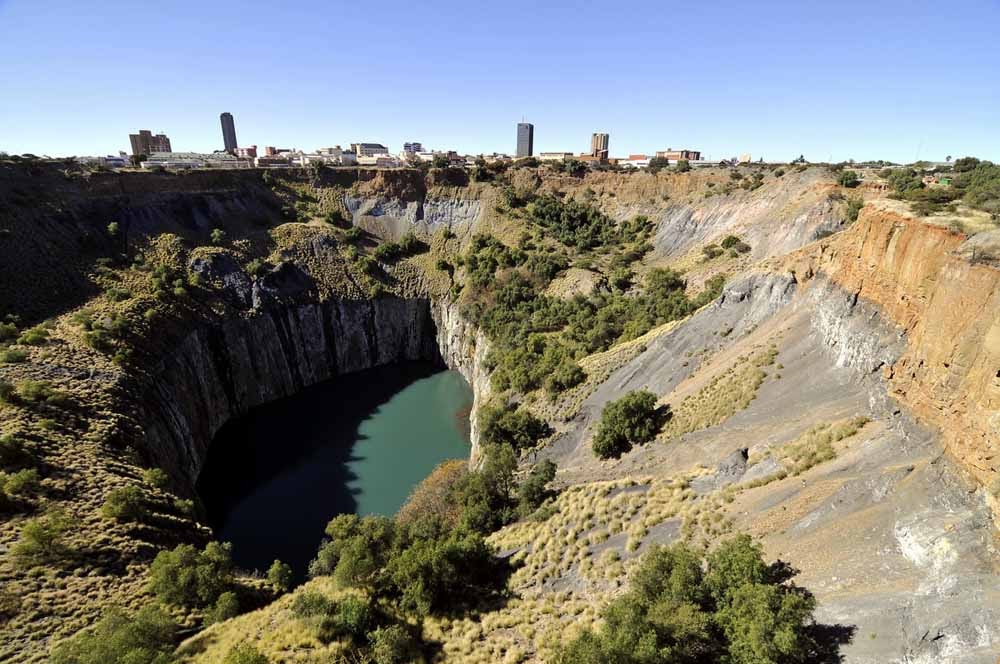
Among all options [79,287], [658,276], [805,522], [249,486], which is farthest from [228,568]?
[658,276]

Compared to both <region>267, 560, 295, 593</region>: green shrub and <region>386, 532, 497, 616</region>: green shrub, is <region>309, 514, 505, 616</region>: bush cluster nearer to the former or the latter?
<region>386, 532, 497, 616</region>: green shrub

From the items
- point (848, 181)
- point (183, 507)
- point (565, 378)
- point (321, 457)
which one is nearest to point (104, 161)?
point (321, 457)

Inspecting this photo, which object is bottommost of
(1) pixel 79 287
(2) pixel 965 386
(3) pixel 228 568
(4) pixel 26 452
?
(3) pixel 228 568

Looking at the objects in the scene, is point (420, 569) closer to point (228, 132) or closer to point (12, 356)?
point (12, 356)

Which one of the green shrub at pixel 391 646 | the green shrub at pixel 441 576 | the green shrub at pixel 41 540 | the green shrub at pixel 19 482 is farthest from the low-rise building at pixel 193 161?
the green shrub at pixel 391 646

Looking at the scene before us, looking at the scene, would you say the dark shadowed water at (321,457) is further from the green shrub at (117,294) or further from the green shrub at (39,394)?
the green shrub at (117,294)

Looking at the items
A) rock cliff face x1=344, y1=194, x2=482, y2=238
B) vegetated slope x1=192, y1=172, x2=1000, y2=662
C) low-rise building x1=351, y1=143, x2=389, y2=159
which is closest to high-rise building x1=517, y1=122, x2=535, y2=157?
low-rise building x1=351, y1=143, x2=389, y2=159

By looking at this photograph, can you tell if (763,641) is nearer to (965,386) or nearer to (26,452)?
(965,386)
